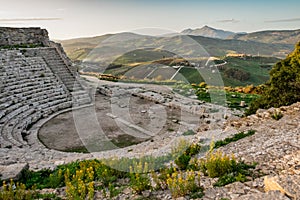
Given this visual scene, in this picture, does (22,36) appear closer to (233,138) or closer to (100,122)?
(100,122)

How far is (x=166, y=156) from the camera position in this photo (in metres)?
7.28

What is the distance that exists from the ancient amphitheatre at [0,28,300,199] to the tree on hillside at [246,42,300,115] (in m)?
1.57

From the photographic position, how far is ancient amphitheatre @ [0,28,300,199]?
5.92 m

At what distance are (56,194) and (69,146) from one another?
472 centimetres

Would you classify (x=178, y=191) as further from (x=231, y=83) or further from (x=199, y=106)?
(x=231, y=83)

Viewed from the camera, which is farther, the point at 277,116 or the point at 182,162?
the point at 277,116

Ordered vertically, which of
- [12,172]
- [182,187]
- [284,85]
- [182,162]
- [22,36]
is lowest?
[12,172]

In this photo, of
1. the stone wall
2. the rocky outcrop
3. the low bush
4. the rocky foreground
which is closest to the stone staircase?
the stone wall

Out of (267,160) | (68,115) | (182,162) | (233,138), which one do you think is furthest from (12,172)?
(68,115)

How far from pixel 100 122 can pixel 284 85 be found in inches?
334

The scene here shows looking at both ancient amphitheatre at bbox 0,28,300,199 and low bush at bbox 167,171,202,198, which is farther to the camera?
ancient amphitheatre at bbox 0,28,300,199

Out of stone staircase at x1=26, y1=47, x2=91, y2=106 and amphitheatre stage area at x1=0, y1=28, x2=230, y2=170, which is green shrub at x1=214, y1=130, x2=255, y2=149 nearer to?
amphitheatre stage area at x1=0, y1=28, x2=230, y2=170

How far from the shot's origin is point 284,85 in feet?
38.7

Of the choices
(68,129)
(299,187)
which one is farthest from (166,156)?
(68,129)
